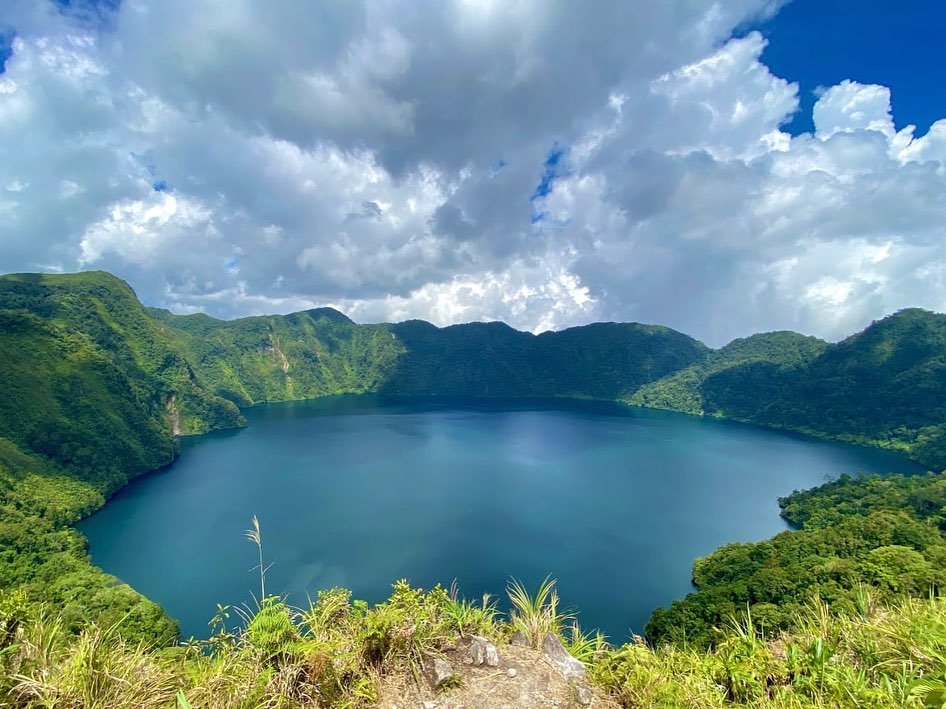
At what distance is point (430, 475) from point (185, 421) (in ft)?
212

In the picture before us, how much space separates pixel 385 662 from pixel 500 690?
1.25 meters

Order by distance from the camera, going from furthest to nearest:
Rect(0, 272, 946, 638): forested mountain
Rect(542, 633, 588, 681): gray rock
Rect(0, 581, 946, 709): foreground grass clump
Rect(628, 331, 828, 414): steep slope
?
1. Rect(628, 331, 828, 414): steep slope
2. Rect(0, 272, 946, 638): forested mountain
3. Rect(542, 633, 588, 681): gray rock
4. Rect(0, 581, 946, 709): foreground grass clump

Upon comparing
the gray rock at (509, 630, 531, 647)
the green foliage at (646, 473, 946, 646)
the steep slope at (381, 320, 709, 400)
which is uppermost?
the steep slope at (381, 320, 709, 400)

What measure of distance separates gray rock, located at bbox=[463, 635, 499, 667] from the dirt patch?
2.1 inches

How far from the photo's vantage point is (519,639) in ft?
18.1

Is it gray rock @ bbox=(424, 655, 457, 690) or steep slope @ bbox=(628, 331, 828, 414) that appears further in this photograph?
steep slope @ bbox=(628, 331, 828, 414)

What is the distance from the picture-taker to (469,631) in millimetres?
5391

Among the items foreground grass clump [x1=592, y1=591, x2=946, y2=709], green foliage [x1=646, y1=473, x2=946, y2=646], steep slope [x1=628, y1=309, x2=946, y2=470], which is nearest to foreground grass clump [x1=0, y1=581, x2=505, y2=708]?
foreground grass clump [x1=592, y1=591, x2=946, y2=709]

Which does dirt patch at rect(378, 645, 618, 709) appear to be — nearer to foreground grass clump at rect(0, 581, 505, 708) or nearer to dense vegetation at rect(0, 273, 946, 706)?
foreground grass clump at rect(0, 581, 505, 708)

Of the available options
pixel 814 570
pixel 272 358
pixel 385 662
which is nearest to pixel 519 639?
pixel 385 662

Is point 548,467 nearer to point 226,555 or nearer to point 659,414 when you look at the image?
point 226,555

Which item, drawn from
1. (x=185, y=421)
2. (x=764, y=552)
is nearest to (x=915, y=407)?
(x=764, y=552)

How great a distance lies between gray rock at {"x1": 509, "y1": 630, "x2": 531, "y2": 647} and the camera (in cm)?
544

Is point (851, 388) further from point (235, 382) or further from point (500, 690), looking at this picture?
point (235, 382)
